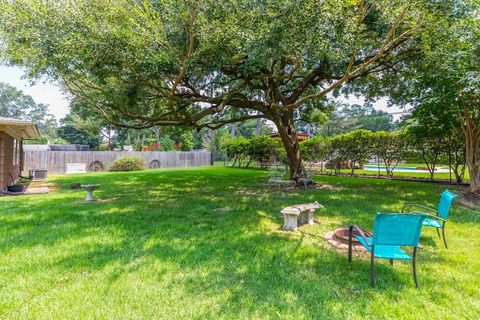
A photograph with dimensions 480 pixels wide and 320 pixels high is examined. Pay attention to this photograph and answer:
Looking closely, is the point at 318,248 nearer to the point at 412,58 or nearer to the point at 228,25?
the point at 228,25

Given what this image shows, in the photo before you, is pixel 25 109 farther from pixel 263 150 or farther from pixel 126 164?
pixel 263 150

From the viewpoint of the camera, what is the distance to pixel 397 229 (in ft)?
9.27

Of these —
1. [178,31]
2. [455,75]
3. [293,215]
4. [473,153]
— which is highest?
[178,31]

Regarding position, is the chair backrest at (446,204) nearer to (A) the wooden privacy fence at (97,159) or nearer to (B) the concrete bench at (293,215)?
(B) the concrete bench at (293,215)

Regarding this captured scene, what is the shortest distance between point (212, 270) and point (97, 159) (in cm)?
1908

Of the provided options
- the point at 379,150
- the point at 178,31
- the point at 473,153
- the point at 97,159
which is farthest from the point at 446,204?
the point at 97,159

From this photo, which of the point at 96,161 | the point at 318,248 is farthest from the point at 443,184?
the point at 96,161

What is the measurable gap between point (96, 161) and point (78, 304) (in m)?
19.0

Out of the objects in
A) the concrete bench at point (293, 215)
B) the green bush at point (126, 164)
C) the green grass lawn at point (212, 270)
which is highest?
the green bush at point (126, 164)

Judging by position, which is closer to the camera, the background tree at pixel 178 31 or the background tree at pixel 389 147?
the background tree at pixel 178 31

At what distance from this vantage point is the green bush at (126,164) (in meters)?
18.6

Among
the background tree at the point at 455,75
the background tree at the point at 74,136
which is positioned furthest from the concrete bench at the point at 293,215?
the background tree at the point at 74,136

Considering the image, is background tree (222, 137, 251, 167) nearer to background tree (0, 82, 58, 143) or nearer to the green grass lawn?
the green grass lawn

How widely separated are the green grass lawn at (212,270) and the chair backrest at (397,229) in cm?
52
